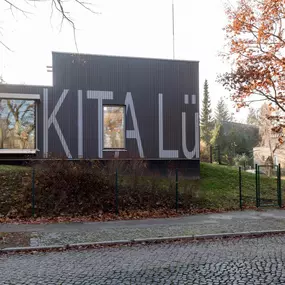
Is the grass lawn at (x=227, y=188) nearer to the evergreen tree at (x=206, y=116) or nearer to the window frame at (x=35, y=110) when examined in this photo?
the window frame at (x=35, y=110)

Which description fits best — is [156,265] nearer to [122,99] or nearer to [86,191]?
[86,191]

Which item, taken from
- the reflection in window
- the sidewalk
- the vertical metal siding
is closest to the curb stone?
the sidewalk

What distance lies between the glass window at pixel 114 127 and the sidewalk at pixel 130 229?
325 inches

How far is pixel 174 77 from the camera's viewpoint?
21.1 m

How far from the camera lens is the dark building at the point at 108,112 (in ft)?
62.8

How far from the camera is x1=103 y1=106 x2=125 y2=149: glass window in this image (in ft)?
66.4

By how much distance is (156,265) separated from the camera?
6.63 meters

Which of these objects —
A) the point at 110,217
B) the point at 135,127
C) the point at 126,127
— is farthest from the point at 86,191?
the point at 135,127

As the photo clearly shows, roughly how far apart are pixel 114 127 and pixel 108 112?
94cm

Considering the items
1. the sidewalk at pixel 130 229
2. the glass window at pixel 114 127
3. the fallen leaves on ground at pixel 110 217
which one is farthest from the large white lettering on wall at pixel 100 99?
the sidewalk at pixel 130 229

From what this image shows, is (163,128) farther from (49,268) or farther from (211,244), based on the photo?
(49,268)

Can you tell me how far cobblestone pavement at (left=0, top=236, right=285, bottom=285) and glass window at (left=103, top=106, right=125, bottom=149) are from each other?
11900 mm

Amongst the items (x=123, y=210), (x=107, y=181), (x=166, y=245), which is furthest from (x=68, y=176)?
(x=166, y=245)

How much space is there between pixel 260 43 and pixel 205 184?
8399 millimetres
